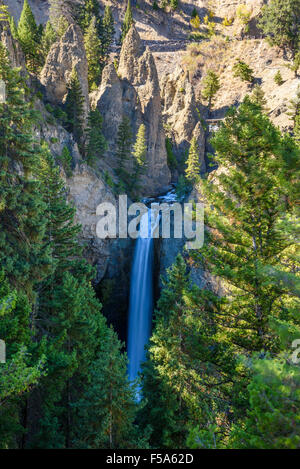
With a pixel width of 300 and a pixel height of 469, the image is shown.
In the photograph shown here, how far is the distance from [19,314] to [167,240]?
19.8 meters

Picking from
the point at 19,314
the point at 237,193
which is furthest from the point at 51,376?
the point at 237,193

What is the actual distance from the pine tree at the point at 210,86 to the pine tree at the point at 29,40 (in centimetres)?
2908

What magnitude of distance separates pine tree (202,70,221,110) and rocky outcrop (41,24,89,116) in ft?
81.7

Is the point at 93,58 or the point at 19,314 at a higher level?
the point at 93,58

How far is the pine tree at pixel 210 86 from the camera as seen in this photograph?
162 feet

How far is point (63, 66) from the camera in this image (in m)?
32.6

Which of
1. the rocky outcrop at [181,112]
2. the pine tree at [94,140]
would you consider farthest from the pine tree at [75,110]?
the rocky outcrop at [181,112]

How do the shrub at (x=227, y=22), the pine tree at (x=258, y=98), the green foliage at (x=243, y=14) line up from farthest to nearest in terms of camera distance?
the shrub at (x=227, y=22)
the green foliage at (x=243, y=14)
the pine tree at (x=258, y=98)

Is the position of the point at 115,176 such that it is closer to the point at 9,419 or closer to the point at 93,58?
the point at 93,58

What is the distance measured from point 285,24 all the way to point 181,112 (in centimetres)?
2563

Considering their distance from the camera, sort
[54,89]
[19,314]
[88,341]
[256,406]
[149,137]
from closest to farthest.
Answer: [256,406] → [19,314] → [88,341] → [54,89] → [149,137]

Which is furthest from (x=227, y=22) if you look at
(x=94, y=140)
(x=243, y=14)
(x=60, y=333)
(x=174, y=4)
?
(x=60, y=333)

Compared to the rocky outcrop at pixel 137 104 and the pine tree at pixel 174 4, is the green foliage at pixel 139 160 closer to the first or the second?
the rocky outcrop at pixel 137 104

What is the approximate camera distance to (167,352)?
489 inches
